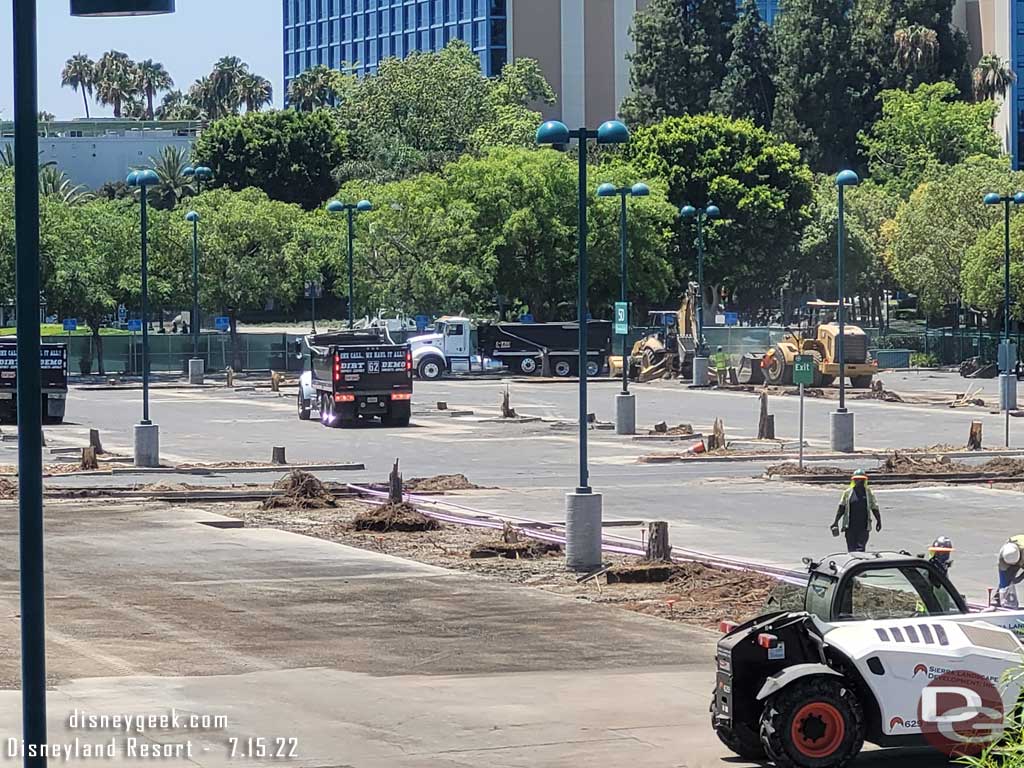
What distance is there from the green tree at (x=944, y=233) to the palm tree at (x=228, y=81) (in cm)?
9791

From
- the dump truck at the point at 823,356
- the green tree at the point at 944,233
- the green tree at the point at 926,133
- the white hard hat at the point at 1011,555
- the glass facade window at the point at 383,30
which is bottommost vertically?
the white hard hat at the point at 1011,555

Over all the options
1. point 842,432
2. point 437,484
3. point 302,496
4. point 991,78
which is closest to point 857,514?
point 302,496

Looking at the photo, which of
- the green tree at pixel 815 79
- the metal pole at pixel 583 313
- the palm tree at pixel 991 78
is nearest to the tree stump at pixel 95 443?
the metal pole at pixel 583 313

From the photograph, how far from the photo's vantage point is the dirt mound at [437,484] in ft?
119

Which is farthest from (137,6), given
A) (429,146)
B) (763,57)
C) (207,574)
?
(763,57)

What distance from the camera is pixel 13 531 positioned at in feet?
97.8

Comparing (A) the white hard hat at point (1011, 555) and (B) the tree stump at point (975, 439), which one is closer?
(A) the white hard hat at point (1011, 555)

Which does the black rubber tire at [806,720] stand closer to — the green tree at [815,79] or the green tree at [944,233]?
the green tree at [944,233]

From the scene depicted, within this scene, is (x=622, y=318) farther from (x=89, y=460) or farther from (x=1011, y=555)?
(x=1011, y=555)

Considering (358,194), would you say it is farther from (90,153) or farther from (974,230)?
(90,153)

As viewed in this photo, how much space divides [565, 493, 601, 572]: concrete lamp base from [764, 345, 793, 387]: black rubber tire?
50.5m

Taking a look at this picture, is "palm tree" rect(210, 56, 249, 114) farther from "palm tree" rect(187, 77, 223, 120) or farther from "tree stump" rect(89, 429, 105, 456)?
"tree stump" rect(89, 429, 105, 456)

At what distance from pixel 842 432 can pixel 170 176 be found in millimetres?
99169

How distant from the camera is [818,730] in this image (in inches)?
499
